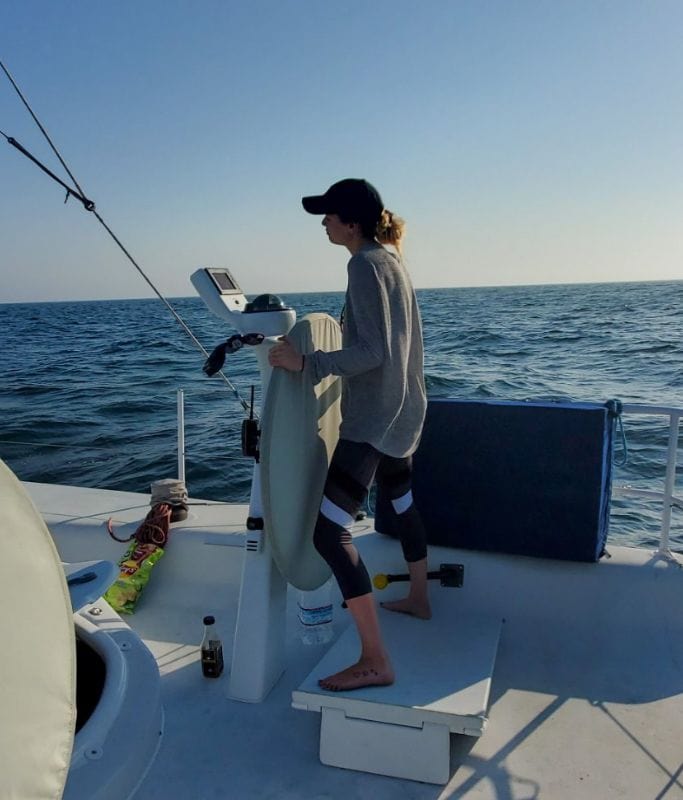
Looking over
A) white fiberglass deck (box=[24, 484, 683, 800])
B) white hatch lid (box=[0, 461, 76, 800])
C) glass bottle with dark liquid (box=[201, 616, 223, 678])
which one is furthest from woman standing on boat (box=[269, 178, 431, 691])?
white hatch lid (box=[0, 461, 76, 800])

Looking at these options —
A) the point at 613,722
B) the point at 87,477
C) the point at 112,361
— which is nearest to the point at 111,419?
the point at 87,477

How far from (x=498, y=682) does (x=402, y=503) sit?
71cm

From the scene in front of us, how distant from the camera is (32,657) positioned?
0.87 metres

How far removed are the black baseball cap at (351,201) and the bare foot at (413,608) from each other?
4.50 ft

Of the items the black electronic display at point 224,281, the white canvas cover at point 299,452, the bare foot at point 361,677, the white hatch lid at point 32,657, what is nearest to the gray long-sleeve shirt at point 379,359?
the white canvas cover at point 299,452

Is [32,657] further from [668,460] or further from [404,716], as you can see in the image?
[668,460]

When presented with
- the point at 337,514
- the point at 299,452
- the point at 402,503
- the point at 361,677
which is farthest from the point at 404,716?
the point at 299,452

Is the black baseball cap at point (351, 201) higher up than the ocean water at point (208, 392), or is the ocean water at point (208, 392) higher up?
the black baseball cap at point (351, 201)

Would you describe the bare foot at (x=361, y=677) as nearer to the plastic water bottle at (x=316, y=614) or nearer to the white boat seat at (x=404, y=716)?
the white boat seat at (x=404, y=716)

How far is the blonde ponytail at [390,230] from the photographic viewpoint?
2154mm

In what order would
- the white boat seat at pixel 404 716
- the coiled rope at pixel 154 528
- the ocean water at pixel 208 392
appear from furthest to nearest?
the ocean water at pixel 208 392, the coiled rope at pixel 154 528, the white boat seat at pixel 404 716

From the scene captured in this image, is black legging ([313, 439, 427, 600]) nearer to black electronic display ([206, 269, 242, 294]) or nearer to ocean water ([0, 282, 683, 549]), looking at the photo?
black electronic display ([206, 269, 242, 294])

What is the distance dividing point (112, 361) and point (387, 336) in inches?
654

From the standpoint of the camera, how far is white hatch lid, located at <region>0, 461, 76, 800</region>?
0.82m
